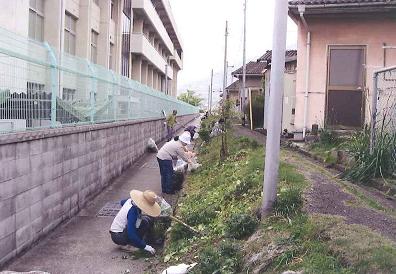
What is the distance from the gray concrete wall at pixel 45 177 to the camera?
5757 millimetres

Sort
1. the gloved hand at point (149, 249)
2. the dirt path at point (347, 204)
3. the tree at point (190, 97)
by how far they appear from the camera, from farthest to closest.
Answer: the tree at point (190, 97), the gloved hand at point (149, 249), the dirt path at point (347, 204)

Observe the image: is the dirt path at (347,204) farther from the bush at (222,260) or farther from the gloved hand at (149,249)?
the gloved hand at (149,249)

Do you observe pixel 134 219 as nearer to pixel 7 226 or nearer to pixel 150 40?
pixel 7 226

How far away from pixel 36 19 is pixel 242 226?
13.9 m

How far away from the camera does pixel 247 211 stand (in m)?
6.06

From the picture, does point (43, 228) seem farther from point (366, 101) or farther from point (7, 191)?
point (366, 101)

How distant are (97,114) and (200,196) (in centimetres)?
402

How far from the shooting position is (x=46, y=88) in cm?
745

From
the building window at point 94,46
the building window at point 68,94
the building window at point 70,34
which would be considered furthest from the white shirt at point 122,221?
the building window at point 94,46

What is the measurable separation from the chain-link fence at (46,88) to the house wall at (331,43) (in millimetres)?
5355

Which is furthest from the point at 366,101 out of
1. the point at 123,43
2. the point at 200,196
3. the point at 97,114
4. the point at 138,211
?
the point at 123,43

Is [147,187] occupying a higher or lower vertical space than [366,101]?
lower

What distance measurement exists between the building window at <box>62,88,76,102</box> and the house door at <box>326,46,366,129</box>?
7.06m

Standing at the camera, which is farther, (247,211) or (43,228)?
(43,228)
